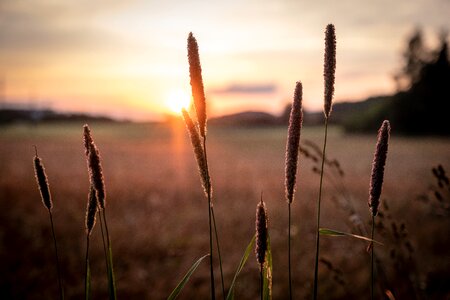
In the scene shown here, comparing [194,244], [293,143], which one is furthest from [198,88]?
[194,244]

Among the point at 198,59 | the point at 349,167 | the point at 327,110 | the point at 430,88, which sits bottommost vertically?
the point at 349,167

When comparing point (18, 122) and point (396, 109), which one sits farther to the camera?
point (18, 122)

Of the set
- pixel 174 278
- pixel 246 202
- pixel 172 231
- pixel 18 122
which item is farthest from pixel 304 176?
pixel 18 122

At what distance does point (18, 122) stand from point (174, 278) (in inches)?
2985

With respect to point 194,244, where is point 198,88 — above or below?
above

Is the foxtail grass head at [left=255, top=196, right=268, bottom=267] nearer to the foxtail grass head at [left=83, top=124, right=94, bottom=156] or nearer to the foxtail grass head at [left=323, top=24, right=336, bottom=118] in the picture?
the foxtail grass head at [left=323, top=24, right=336, bottom=118]

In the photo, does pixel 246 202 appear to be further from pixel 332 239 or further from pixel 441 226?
pixel 441 226

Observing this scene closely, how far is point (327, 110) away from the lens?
1319 mm

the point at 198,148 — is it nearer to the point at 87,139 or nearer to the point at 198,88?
the point at 198,88

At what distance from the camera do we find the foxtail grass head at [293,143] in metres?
1.31

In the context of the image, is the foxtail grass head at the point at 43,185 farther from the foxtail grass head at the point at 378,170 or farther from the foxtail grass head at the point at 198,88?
the foxtail grass head at the point at 378,170

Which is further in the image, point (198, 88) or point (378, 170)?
point (378, 170)

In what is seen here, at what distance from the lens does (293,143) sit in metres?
1.32

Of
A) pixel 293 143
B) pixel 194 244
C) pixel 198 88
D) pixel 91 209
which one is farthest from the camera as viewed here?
pixel 194 244
